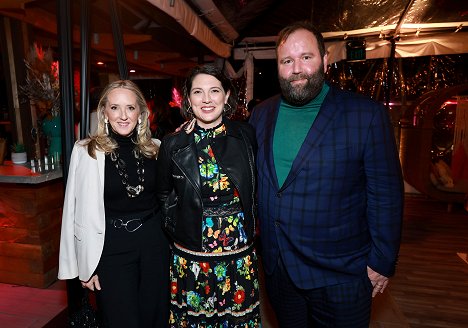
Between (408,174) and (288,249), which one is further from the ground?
(288,249)

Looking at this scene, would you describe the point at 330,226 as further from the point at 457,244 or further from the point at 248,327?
the point at 457,244

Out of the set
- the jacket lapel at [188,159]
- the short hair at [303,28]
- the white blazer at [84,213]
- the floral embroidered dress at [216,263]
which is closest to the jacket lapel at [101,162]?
the white blazer at [84,213]

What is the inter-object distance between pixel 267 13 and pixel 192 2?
2.37m

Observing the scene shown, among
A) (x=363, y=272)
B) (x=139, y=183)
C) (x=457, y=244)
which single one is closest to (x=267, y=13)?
(x=457, y=244)

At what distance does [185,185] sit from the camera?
5.94 ft

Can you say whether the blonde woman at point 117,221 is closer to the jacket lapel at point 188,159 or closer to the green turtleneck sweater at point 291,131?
the jacket lapel at point 188,159

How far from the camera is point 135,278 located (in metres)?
2.02

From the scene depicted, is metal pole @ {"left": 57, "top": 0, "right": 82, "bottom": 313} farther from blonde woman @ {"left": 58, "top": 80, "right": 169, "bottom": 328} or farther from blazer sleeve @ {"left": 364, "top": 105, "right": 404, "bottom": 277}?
blazer sleeve @ {"left": 364, "top": 105, "right": 404, "bottom": 277}

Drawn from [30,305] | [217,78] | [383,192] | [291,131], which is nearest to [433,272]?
[383,192]

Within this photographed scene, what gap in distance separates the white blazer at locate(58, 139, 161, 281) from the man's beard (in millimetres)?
1060

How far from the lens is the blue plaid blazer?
5.13ft

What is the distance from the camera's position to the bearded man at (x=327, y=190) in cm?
157

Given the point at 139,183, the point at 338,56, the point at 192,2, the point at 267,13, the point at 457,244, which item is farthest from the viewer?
the point at 338,56

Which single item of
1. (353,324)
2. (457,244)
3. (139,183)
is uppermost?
(139,183)
